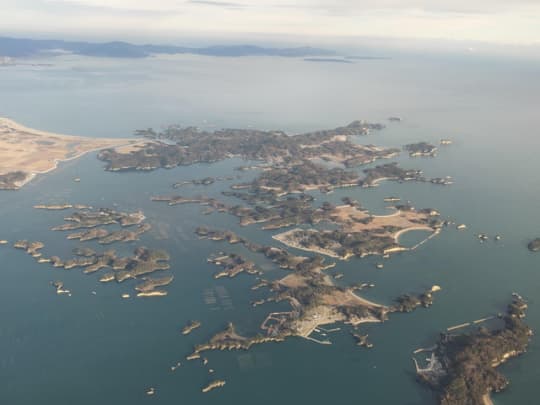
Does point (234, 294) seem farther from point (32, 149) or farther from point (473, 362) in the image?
point (32, 149)

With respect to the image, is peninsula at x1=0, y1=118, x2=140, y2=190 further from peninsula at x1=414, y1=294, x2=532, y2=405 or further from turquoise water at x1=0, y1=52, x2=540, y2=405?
peninsula at x1=414, y1=294, x2=532, y2=405

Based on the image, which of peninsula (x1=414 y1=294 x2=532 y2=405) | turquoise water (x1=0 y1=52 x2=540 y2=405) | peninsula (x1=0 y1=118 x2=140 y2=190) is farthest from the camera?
peninsula (x1=0 y1=118 x2=140 y2=190)

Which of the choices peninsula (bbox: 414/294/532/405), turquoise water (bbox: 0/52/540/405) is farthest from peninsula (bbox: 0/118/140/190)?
peninsula (bbox: 414/294/532/405)

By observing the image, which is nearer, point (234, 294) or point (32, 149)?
point (234, 294)

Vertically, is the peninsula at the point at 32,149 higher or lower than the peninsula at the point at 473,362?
higher

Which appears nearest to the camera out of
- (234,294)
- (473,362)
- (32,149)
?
(473,362)

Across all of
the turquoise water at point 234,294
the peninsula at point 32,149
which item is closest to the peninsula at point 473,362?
the turquoise water at point 234,294

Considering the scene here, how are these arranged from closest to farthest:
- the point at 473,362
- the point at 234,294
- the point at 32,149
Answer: the point at 473,362, the point at 234,294, the point at 32,149

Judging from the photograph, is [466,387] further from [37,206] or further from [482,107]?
[482,107]

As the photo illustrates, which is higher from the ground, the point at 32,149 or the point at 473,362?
the point at 32,149

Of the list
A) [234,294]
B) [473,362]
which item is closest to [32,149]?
[234,294]

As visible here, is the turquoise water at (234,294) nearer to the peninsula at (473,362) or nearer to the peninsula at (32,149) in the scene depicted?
the peninsula at (473,362)
